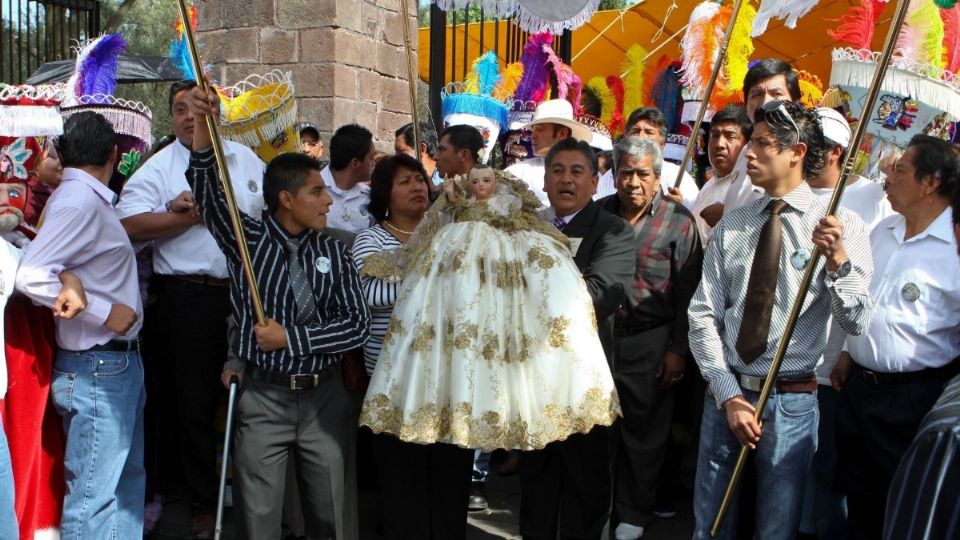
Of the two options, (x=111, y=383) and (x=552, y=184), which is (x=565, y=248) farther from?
(x=111, y=383)

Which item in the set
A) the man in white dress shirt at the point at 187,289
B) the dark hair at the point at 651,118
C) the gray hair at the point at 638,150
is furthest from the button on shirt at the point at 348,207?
the dark hair at the point at 651,118

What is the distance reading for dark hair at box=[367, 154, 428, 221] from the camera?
402 centimetres

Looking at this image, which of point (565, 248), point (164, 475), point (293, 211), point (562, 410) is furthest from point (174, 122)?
point (562, 410)

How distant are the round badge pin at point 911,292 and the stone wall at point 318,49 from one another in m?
4.10

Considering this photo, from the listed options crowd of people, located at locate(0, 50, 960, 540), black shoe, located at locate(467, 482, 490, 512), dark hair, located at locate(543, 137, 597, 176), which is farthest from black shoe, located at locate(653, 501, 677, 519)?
dark hair, located at locate(543, 137, 597, 176)

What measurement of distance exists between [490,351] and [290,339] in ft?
2.59

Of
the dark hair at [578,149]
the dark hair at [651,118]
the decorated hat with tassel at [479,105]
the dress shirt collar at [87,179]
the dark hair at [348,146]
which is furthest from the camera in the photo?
the decorated hat with tassel at [479,105]

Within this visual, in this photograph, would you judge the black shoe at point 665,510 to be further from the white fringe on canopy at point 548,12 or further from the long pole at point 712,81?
the white fringe on canopy at point 548,12

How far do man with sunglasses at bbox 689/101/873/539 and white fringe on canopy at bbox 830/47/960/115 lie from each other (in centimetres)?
122

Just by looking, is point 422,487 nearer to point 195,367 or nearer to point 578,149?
Result: point 195,367

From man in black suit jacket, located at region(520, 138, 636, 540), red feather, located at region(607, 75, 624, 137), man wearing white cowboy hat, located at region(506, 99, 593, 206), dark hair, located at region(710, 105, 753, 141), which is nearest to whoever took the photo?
man in black suit jacket, located at region(520, 138, 636, 540)

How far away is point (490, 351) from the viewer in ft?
10.7

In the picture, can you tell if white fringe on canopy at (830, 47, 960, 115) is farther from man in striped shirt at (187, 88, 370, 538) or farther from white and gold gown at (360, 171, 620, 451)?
man in striped shirt at (187, 88, 370, 538)

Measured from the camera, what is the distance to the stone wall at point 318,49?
629 centimetres
